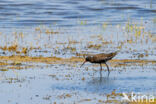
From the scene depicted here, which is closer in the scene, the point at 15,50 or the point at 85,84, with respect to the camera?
the point at 85,84

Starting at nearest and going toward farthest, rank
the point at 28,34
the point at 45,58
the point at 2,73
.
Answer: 1. the point at 2,73
2. the point at 45,58
3. the point at 28,34

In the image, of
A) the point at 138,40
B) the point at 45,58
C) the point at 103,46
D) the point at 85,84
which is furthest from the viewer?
the point at 138,40

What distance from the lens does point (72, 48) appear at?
1739 centimetres

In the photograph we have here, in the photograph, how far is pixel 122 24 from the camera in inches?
961

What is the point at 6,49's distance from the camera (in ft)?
56.0

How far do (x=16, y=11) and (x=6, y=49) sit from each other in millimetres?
14124

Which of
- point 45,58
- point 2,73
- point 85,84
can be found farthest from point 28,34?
point 85,84

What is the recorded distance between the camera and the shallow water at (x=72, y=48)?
37.0ft

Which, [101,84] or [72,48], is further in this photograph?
[72,48]

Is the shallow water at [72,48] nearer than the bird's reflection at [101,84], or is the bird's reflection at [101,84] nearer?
the shallow water at [72,48]

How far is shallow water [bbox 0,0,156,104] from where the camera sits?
37.0 ft

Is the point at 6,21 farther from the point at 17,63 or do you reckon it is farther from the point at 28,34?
the point at 17,63

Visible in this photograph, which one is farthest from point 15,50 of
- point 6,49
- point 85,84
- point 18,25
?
point 18,25

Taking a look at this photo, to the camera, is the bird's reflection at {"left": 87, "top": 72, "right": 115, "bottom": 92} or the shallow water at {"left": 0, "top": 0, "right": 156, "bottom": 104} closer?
the shallow water at {"left": 0, "top": 0, "right": 156, "bottom": 104}
